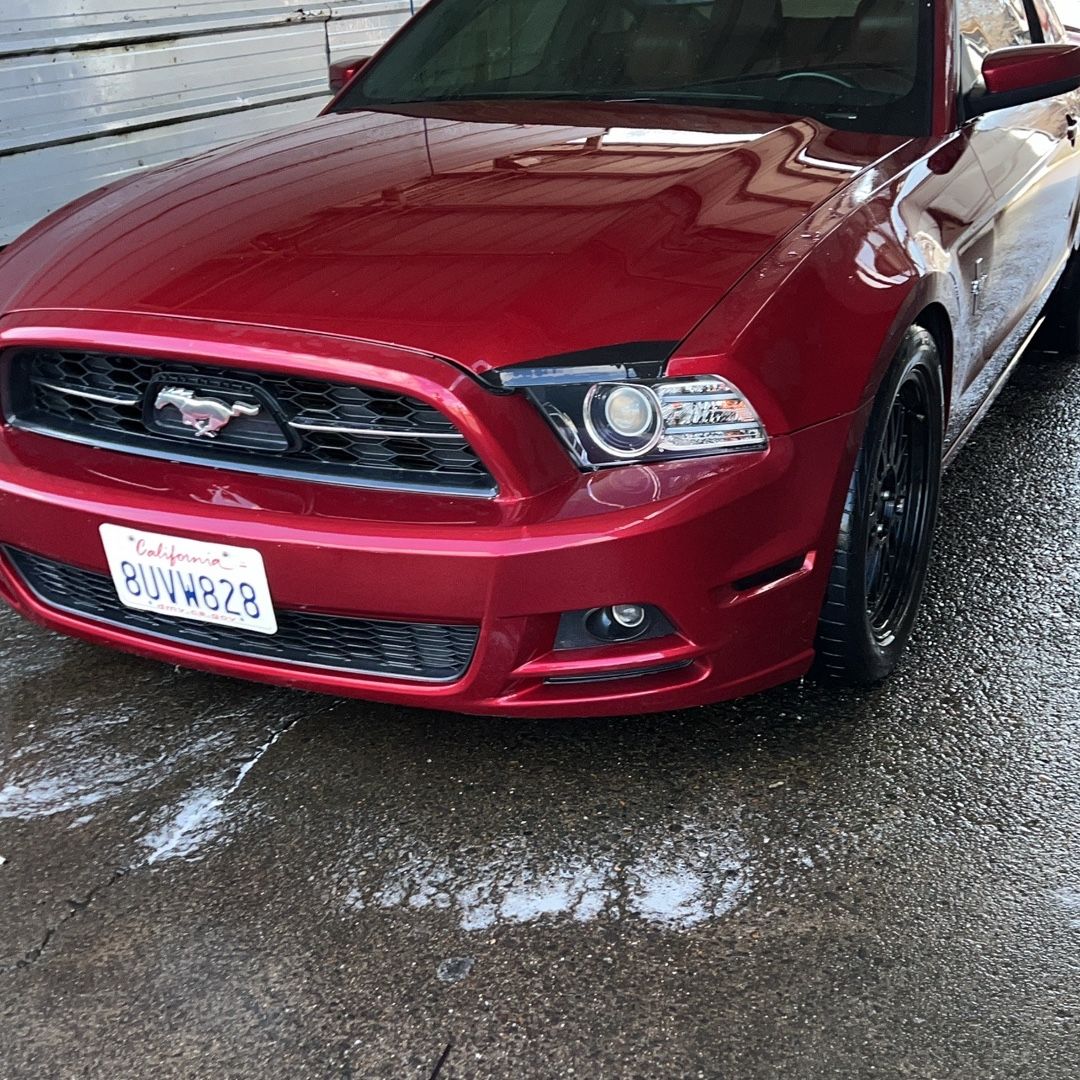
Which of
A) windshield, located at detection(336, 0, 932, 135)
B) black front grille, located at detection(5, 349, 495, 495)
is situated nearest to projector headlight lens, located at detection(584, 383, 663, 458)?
black front grille, located at detection(5, 349, 495, 495)

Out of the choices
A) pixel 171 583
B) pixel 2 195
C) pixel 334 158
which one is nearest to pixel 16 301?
pixel 171 583

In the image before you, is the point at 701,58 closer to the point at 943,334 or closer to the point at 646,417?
the point at 943,334

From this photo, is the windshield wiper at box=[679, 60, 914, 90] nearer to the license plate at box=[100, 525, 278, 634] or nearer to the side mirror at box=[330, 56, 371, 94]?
the side mirror at box=[330, 56, 371, 94]

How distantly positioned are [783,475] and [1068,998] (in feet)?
2.75

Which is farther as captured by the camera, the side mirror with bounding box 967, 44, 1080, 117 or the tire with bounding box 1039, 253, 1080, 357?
the tire with bounding box 1039, 253, 1080, 357

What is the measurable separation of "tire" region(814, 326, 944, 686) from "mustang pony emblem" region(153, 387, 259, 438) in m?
1.02

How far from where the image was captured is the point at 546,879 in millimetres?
2035

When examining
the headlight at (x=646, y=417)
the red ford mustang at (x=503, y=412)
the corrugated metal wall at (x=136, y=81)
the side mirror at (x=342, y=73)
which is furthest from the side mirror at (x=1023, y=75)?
the corrugated metal wall at (x=136, y=81)

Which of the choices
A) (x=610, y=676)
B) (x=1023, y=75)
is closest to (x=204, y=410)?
(x=610, y=676)

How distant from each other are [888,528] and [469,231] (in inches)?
39.3

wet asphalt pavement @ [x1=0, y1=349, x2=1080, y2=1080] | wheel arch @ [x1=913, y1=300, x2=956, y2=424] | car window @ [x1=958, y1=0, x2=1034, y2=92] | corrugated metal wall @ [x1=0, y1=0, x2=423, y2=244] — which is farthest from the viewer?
corrugated metal wall @ [x1=0, y1=0, x2=423, y2=244]

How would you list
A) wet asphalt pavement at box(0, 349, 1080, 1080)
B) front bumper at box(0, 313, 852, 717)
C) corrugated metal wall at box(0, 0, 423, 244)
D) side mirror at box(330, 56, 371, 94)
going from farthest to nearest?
corrugated metal wall at box(0, 0, 423, 244) < side mirror at box(330, 56, 371, 94) < front bumper at box(0, 313, 852, 717) < wet asphalt pavement at box(0, 349, 1080, 1080)

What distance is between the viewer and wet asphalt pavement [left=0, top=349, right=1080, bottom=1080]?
5.66 feet

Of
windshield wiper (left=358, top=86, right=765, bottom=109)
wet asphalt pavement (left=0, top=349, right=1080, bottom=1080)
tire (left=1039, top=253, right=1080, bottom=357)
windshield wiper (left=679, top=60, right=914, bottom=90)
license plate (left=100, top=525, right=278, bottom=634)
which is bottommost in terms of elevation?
tire (left=1039, top=253, right=1080, bottom=357)
